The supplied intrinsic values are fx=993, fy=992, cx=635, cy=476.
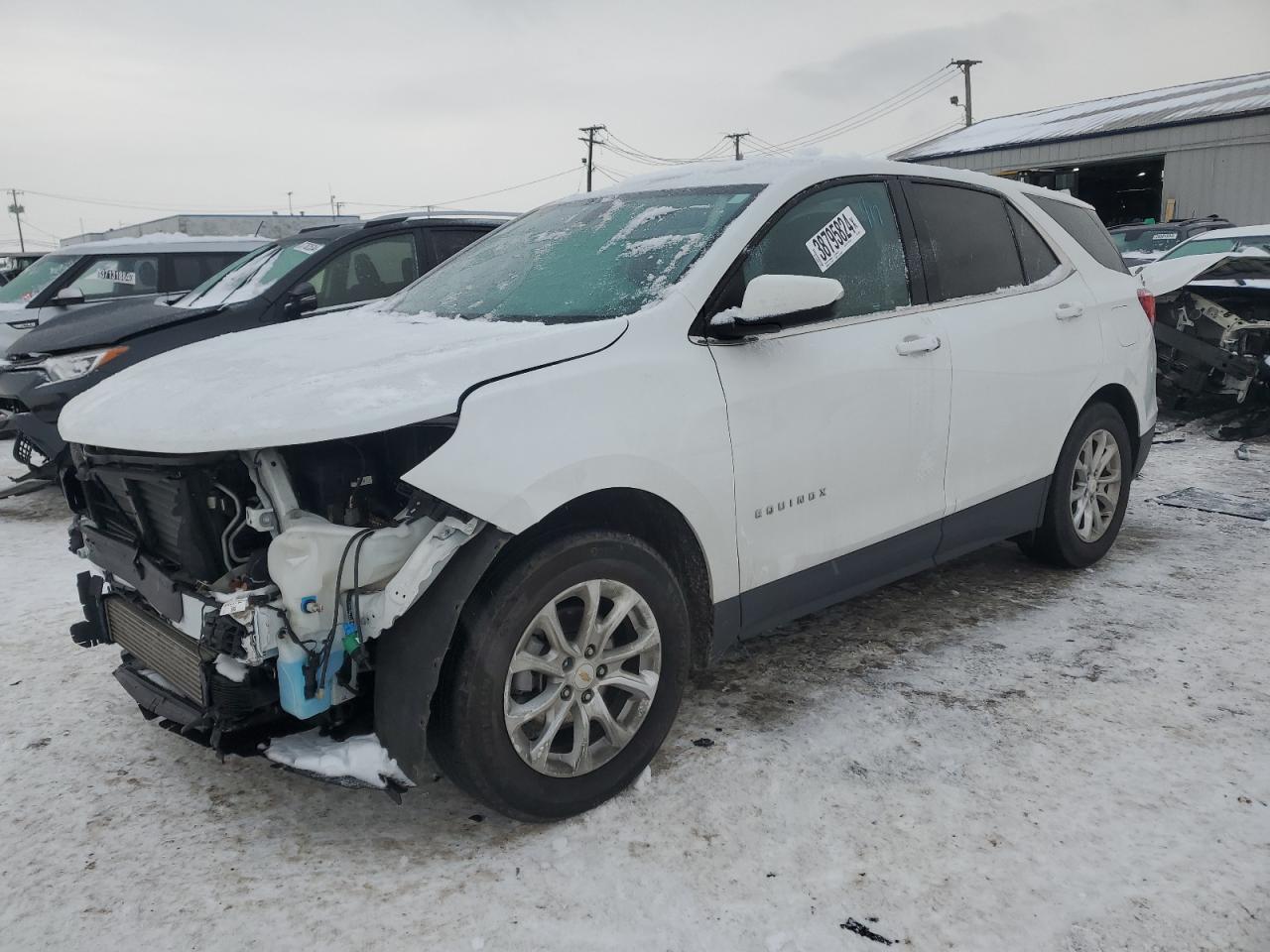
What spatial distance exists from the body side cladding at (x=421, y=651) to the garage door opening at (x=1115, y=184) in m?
28.5

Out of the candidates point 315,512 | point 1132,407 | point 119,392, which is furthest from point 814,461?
point 1132,407

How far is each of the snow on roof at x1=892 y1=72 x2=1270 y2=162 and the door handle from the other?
23603 mm

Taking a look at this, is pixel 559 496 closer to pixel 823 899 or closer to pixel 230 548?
pixel 230 548

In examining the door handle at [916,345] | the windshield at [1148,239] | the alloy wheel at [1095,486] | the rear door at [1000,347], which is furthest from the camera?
the windshield at [1148,239]

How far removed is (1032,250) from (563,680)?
9.64 feet

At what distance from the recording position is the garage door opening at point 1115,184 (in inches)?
1110

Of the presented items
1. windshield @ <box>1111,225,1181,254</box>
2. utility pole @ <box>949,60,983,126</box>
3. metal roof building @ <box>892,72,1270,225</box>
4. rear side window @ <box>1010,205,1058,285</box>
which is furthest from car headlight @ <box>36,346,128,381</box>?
utility pole @ <box>949,60,983,126</box>

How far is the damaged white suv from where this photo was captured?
2439mm

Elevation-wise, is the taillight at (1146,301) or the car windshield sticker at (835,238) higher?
the car windshield sticker at (835,238)

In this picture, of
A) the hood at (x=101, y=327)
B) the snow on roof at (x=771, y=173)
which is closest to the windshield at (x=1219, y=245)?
the snow on roof at (x=771, y=173)

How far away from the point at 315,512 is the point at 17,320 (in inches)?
307

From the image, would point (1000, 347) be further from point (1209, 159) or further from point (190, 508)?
point (1209, 159)

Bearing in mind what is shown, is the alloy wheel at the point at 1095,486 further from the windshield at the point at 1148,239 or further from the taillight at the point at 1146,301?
the windshield at the point at 1148,239

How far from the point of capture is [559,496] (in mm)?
2529
